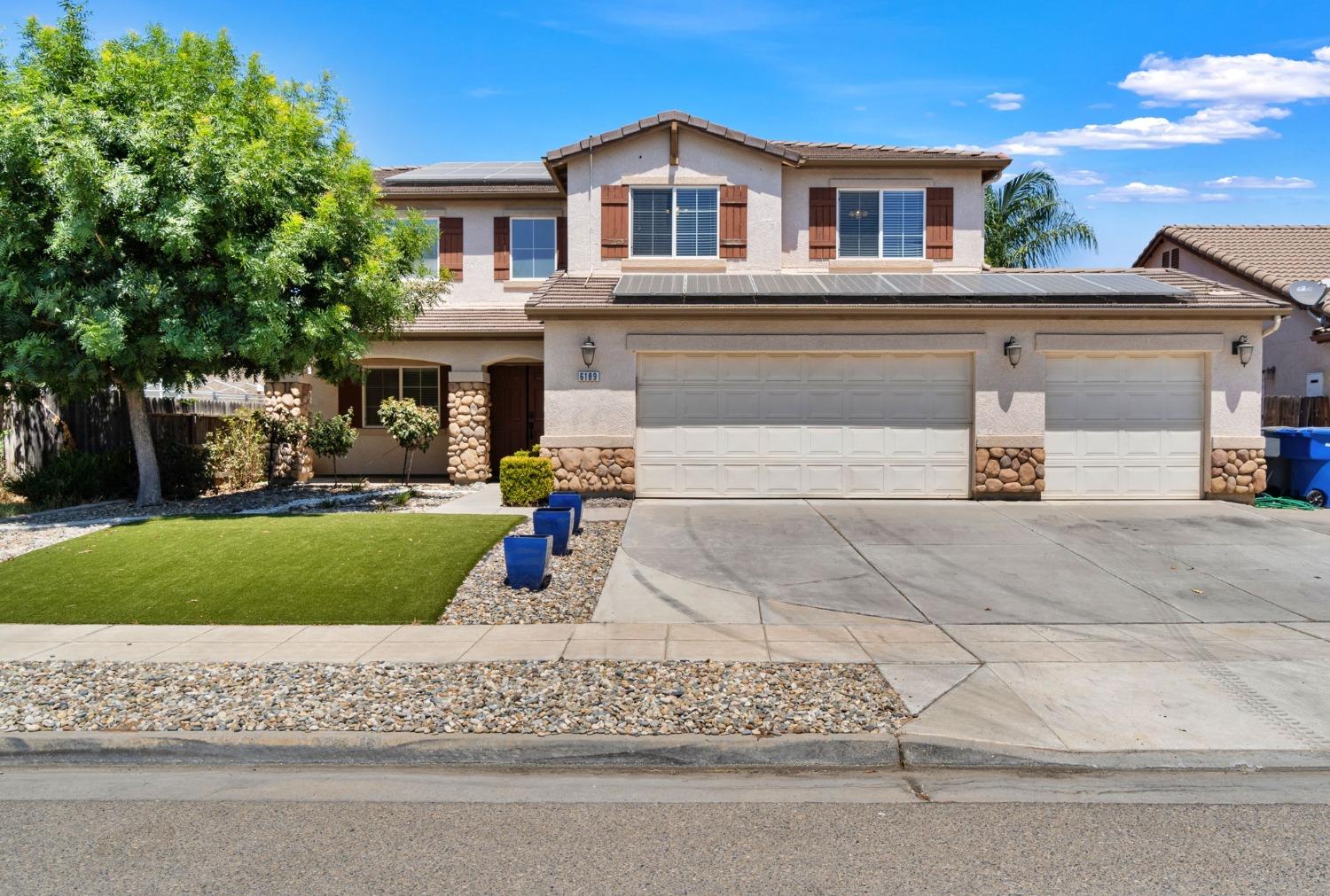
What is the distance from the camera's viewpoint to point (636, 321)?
15492 millimetres

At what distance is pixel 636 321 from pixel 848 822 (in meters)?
11.7

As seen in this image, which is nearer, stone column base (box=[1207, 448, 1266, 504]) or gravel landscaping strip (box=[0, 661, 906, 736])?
gravel landscaping strip (box=[0, 661, 906, 736])

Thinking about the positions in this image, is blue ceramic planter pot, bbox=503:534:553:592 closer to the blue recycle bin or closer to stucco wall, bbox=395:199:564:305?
stucco wall, bbox=395:199:564:305

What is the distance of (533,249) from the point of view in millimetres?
19766

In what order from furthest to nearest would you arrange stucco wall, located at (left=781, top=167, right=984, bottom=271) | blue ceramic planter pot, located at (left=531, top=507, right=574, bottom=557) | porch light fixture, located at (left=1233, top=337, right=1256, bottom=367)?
stucco wall, located at (left=781, top=167, right=984, bottom=271)
porch light fixture, located at (left=1233, top=337, right=1256, bottom=367)
blue ceramic planter pot, located at (left=531, top=507, right=574, bottom=557)

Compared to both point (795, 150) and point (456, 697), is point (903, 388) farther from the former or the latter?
point (456, 697)

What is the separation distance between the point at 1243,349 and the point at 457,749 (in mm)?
14967

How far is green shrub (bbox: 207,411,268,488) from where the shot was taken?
1755cm

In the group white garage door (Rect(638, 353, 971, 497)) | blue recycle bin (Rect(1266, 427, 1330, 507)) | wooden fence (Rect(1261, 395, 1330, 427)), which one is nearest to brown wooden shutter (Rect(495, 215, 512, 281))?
white garage door (Rect(638, 353, 971, 497))

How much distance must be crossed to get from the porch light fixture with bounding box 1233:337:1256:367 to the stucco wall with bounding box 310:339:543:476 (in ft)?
41.7

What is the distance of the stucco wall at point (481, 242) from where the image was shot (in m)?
19.6

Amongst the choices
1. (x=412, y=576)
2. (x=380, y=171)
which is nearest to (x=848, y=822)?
(x=412, y=576)

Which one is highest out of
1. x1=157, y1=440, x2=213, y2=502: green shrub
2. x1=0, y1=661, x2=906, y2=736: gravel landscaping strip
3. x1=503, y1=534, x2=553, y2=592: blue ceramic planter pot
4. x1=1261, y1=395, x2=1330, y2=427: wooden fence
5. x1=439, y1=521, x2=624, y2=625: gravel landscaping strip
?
x1=1261, y1=395, x2=1330, y2=427: wooden fence

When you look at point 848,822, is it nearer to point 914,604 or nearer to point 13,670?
point 914,604
